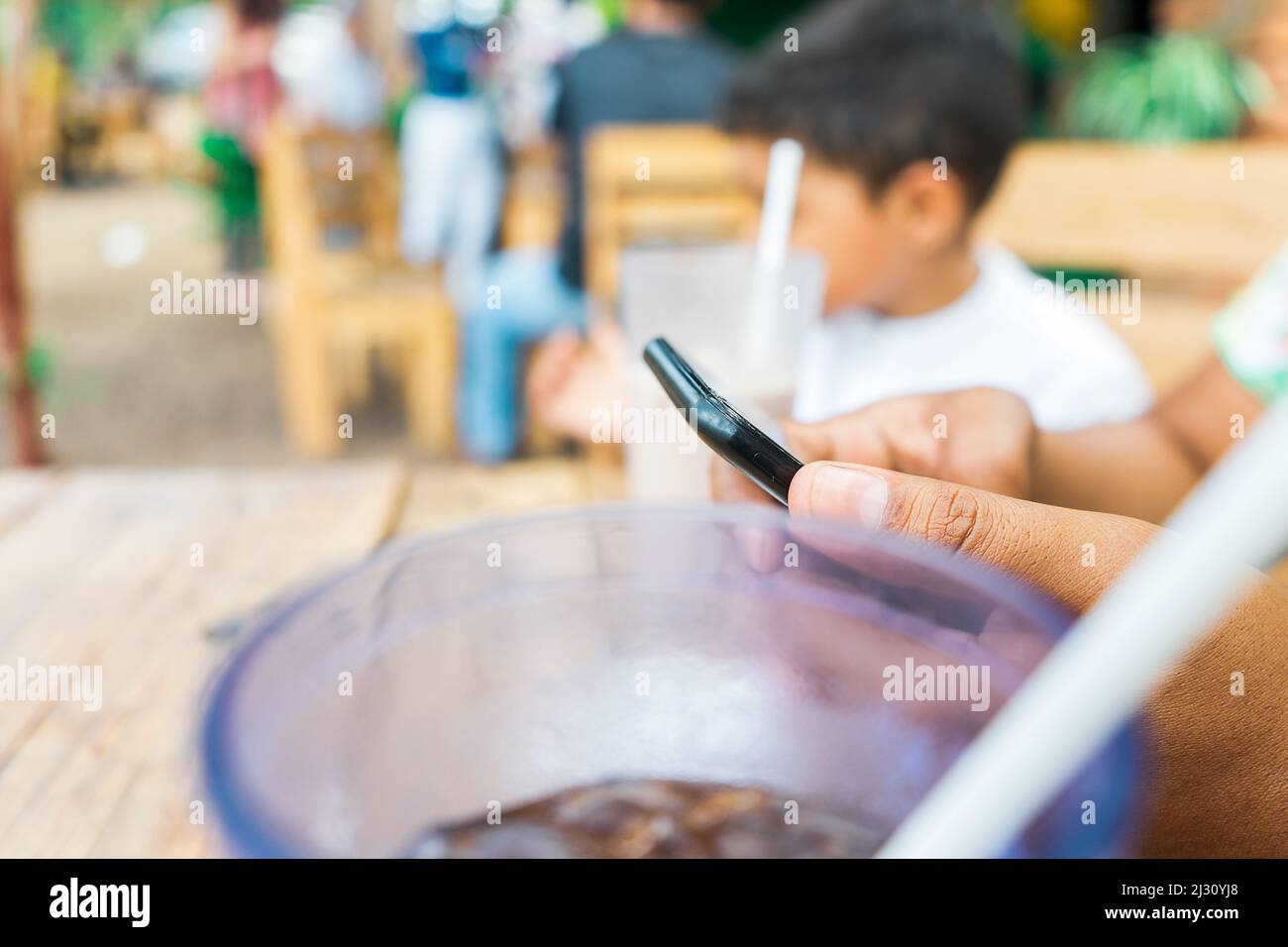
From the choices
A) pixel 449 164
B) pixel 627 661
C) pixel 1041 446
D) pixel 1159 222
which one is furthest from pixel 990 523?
pixel 449 164

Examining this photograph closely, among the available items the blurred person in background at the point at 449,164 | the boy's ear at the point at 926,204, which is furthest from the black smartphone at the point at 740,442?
the blurred person in background at the point at 449,164

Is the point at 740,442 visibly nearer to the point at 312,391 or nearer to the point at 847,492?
the point at 847,492

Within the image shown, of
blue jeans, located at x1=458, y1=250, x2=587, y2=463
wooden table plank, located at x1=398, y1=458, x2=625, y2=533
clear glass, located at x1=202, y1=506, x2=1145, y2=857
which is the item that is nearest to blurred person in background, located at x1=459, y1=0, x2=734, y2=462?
blue jeans, located at x1=458, y1=250, x2=587, y2=463

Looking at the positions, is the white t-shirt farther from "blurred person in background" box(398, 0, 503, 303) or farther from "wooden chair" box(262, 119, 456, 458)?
"blurred person in background" box(398, 0, 503, 303)

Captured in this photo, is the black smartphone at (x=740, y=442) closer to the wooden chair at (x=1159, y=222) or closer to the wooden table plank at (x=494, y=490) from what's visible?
the wooden table plank at (x=494, y=490)

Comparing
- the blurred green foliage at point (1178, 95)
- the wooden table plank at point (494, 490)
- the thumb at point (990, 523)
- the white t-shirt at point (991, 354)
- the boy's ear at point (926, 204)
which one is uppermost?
the blurred green foliage at point (1178, 95)

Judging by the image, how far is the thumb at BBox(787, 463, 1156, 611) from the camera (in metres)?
0.31

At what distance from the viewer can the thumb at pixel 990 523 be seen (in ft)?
1.00

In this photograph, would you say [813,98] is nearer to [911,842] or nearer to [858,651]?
[858,651]

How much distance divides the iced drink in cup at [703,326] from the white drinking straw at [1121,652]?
518 millimetres

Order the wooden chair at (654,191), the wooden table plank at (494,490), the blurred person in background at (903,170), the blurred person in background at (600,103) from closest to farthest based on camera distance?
1. the wooden table plank at (494,490)
2. the blurred person in background at (903,170)
3. the wooden chair at (654,191)
4. the blurred person in background at (600,103)

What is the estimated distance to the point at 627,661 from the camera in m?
0.37

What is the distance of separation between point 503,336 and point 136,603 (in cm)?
242
